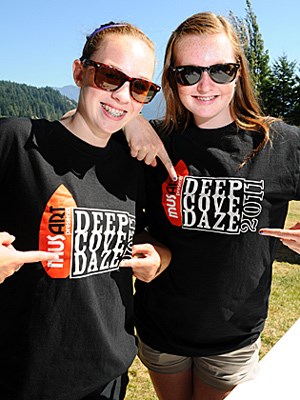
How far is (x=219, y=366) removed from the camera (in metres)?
2.30

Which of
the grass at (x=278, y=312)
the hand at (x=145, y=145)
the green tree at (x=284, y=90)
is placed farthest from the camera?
the green tree at (x=284, y=90)

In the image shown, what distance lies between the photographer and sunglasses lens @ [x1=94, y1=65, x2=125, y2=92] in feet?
5.82

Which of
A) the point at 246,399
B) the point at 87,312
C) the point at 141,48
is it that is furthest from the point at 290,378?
the point at 141,48

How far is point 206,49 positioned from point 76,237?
1172 millimetres

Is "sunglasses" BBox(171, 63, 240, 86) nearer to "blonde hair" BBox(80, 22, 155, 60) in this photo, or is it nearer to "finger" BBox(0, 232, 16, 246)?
"blonde hair" BBox(80, 22, 155, 60)

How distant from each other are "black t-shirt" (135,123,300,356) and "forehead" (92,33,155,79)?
592 millimetres

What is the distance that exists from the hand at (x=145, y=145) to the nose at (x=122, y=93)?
0.29 meters

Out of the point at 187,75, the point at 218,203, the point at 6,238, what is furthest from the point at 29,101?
the point at 6,238

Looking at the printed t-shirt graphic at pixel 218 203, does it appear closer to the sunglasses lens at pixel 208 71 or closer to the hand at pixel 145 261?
the hand at pixel 145 261

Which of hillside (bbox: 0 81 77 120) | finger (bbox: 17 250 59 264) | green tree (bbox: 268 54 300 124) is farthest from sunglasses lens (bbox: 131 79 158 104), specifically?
hillside (bbox: 0 81 77 120)

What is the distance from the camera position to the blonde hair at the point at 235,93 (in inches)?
85.7

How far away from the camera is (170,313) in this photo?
230 cm

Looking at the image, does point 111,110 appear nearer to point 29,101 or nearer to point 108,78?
point 108,78

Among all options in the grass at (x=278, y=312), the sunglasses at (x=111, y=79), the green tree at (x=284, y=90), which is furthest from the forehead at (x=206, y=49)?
the green tree at (x=284, y=90)
